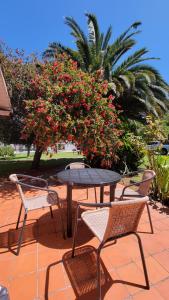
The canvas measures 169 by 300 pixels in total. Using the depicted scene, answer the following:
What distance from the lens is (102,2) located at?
7.47 meters

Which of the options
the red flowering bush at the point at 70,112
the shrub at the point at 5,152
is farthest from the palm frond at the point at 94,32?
the shrub at the point at 5,152

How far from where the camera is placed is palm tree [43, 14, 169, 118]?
855 cm

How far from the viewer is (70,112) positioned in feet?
18.6

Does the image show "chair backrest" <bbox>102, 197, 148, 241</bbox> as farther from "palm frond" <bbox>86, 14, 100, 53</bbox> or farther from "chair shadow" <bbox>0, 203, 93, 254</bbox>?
"palm frond" <bbox>86, 14, 100, 53</bbox>

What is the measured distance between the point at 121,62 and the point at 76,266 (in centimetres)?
907

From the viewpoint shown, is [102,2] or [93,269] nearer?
[93,269]

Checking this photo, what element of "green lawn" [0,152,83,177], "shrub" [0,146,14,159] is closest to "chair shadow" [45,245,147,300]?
"green lawn" [0,152,83,177]

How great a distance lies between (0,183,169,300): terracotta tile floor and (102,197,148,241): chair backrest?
570mm

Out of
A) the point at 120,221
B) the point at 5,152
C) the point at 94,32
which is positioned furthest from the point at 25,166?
the point at 5,152

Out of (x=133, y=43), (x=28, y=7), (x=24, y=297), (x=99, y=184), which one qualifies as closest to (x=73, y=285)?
(x=24, y=297)

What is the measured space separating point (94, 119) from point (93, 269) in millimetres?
4000

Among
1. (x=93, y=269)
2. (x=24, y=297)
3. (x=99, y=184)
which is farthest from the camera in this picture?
(x=99, y=184)

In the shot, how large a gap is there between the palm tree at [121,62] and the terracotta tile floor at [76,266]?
647cm

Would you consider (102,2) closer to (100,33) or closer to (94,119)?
(100,33)
